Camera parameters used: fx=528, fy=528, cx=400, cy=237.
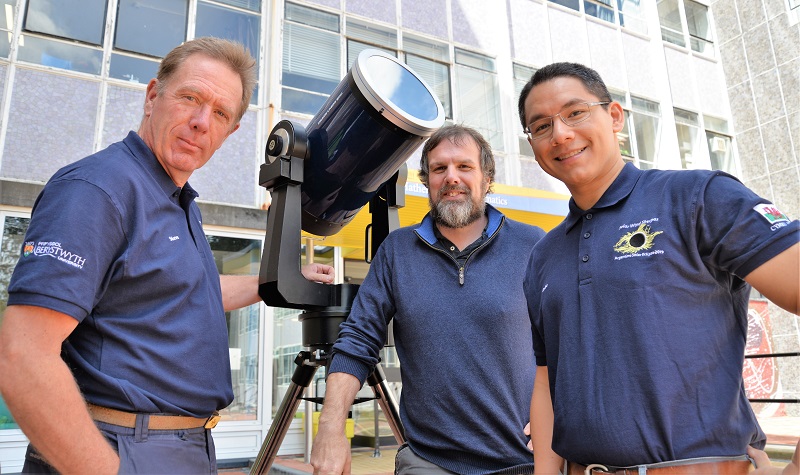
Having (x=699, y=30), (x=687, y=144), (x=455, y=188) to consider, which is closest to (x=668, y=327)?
(x=455, y=188)

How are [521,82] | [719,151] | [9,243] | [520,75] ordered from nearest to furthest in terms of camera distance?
[9,243] < [521,82] < [520,75] < [719,151]

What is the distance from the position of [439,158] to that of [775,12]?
2137 millimetres

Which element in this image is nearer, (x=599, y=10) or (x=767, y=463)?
(x=767, y=463)

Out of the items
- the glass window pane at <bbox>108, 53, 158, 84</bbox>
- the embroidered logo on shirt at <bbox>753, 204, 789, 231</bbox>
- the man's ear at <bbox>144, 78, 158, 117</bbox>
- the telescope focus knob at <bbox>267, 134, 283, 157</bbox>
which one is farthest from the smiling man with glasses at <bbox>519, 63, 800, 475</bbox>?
the glass window pane at <bbox>108, 53, 158, 84</bbox>

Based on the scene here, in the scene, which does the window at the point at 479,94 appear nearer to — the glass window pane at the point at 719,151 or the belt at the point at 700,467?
the glass window pane at the point at 719,151

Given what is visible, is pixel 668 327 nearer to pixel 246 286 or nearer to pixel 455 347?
pixel 455 347

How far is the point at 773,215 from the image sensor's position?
0.99 metres

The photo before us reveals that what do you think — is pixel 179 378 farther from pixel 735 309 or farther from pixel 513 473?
pixel 735 309

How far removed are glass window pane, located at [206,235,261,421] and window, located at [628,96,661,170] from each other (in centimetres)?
774

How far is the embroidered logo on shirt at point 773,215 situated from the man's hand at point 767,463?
15.5 inches

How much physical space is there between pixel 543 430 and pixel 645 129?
34.6 ft

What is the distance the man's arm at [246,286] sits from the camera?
6.65 feet

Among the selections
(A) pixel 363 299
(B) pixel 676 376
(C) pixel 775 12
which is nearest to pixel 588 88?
(B) pixel 676 376

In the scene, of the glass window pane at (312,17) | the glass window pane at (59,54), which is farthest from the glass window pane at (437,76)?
the glass window pane at (59,54)
